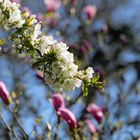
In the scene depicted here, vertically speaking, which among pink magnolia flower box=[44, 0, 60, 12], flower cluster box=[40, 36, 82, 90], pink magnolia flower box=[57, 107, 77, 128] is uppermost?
pink magnolia flower box=[44, 0, 60, 12]

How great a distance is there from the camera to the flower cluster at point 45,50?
8.16ft

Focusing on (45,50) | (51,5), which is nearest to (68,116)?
(45,50)

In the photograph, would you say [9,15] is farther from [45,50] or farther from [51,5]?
[51,5]

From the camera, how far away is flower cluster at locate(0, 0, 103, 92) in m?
2.49

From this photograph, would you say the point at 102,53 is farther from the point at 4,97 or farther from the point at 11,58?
the point at 4,97

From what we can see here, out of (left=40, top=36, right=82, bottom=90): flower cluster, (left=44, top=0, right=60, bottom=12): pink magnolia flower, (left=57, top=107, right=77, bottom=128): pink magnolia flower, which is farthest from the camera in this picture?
(left=44, top=0, right=60, bottom=12): pink magnolia flower

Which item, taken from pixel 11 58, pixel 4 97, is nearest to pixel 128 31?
pixel 11 58

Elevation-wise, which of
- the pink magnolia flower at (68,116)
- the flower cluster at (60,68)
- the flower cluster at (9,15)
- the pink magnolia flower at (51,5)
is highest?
the pink magnolia flower at (51,5)

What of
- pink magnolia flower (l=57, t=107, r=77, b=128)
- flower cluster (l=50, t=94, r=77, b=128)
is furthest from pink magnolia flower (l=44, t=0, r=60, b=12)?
pink magnolia flower (l=57, t=107, r=77, b=128)

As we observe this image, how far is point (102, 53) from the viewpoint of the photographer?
7352 millimetres

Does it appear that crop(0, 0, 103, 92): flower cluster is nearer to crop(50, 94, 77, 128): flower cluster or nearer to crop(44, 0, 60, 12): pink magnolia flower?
crop(50, 94, 77, 128): flower cluster

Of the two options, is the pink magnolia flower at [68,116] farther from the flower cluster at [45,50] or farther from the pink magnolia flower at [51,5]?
the pink magnolia flower at [51,5]

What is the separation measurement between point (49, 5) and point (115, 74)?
1.18 m

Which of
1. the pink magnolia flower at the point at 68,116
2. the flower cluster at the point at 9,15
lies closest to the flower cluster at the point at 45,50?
the flower cluster at the point at 9,15
